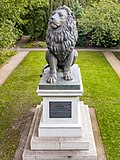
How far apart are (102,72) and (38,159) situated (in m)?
7.80

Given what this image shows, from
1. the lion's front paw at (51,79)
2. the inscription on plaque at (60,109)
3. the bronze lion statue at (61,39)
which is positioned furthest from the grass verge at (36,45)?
the inscription on plaque at (60,109)

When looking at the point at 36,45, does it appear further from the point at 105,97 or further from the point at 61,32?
the point at 61,32

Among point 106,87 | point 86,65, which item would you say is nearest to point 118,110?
point 106,87

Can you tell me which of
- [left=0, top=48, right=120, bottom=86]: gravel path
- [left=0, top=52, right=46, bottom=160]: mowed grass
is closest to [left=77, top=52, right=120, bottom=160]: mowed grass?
[left=0, top=48, right=120, bottom=86]: gravel path

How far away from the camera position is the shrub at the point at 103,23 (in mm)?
17031

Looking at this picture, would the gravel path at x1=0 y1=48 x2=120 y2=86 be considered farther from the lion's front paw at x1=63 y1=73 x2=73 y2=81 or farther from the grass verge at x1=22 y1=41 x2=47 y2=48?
A: the lion's front paw at x1=63 y1=73 x2=73 y2=81

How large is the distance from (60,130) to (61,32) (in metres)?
1.84

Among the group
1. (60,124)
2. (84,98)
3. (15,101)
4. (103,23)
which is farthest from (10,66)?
(60,124)

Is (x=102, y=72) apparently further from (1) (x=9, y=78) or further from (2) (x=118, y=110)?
(2) (x=118, y=110)

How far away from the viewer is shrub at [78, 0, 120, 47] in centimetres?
1703

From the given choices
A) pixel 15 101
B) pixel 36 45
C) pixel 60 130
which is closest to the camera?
pixel 60 130

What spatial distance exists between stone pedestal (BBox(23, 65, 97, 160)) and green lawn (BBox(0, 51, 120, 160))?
0.50 meters

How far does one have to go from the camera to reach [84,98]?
28.3 ft

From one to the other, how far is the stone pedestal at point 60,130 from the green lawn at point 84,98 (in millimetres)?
501
